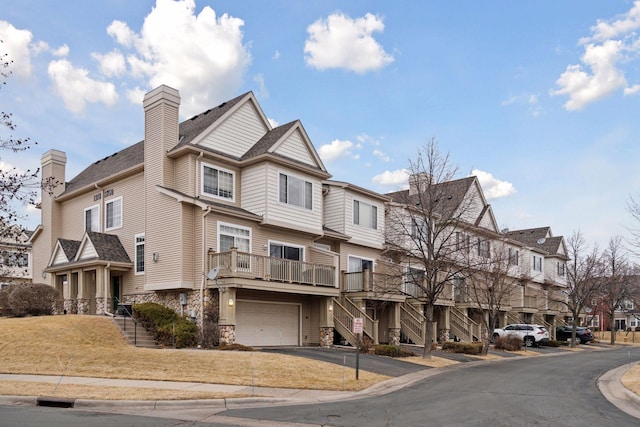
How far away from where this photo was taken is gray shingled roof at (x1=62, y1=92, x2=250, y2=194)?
29.1 meters

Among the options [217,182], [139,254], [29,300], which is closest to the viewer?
[29,300]

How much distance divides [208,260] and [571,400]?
15.8m

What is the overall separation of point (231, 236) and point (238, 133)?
5727mm

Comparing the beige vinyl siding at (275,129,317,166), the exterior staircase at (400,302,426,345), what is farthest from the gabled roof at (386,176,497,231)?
the beige vinyl siding at (275,129,317,166)

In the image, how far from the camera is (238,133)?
3002 centimetres

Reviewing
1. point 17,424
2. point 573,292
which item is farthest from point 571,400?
point 573,292

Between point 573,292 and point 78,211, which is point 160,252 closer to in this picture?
point 78,211

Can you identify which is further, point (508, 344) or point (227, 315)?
point (508, 344)

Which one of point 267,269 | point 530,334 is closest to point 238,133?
point 267,269

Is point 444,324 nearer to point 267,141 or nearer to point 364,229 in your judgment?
point 364,229

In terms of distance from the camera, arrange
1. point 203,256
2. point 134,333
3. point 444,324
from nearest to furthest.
→ point 134,333 → point 203,256 → point 444,324

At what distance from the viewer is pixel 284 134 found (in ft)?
97.5

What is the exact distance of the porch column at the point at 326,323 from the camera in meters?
30.0

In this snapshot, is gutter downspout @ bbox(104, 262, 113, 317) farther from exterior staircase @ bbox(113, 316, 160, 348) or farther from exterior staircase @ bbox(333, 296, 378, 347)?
exterior staircase @ bbox(333, 296, 378, 347)
